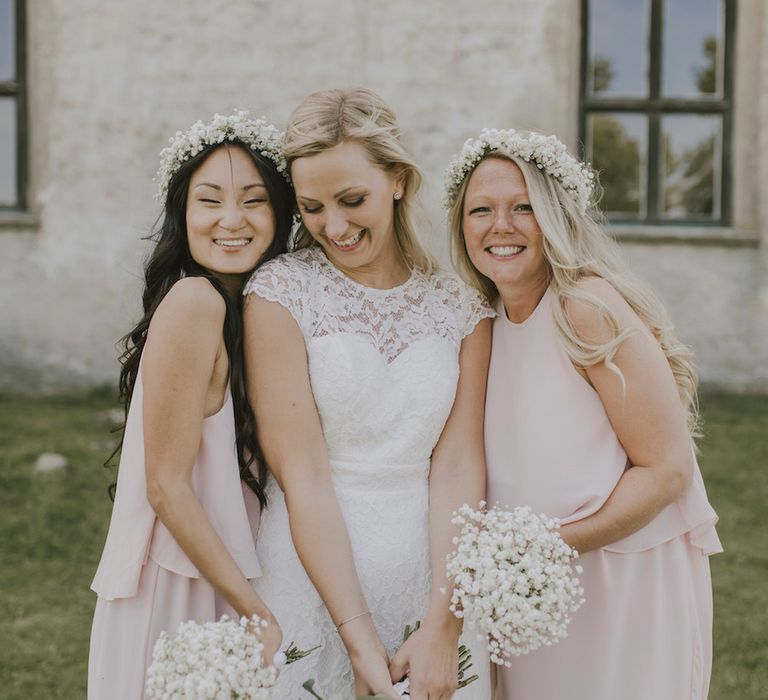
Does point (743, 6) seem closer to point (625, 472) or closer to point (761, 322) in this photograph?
point (761, 322)

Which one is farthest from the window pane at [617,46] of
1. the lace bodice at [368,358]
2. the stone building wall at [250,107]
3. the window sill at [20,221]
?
the lace bodice at [368,358]

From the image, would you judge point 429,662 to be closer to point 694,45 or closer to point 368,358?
point 368,358

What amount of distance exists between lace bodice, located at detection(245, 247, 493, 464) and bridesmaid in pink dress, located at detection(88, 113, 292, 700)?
16 cm

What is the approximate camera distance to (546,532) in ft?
7.82

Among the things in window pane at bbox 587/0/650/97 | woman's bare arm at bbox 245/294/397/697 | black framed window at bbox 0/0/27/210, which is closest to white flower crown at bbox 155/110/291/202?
woman's bare arm at bbox 245/294/397/697

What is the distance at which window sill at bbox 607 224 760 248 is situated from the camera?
8.73 meters

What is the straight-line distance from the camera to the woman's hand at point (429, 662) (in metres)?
2.50

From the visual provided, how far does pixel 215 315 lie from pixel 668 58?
785cm

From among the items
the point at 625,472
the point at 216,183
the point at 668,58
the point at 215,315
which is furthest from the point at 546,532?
the point at 668,58

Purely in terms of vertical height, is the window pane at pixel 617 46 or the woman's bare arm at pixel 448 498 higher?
the window pane at pixel 617 46

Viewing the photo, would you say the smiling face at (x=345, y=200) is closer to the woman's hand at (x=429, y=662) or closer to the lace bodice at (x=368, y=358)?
the lace bodice at (x=368, y=358)

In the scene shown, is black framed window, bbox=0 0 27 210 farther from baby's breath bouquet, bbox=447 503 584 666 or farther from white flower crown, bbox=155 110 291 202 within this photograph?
baby's breath bouquet, bbox=447 503 584 666

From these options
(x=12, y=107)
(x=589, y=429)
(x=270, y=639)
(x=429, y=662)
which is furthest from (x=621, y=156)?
(x=270, y=639)

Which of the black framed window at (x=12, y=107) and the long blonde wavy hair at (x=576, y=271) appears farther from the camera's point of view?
the black framed window at (x=12, y=107)
